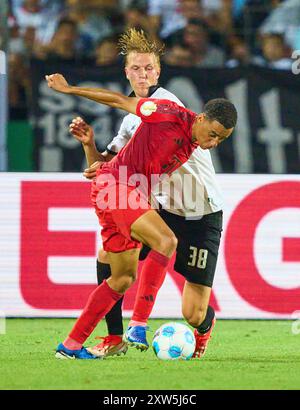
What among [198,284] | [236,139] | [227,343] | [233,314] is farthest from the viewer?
[236,139]

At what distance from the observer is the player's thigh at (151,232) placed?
6.45 m

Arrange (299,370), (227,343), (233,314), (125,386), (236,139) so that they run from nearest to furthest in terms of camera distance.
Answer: (125,386) < (299,370) < (227,343) < (233,314) < (236,139)

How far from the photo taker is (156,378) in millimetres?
5926

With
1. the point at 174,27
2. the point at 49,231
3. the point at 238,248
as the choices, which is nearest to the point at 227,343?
the point at 238,248

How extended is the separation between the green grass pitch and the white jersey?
0.95 meters

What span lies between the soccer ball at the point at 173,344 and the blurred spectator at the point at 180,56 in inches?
190

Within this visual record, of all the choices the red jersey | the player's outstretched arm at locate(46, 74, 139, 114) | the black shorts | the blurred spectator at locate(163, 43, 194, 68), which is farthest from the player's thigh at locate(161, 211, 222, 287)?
the blurred spectator at locate(163, 43, 194, 68)

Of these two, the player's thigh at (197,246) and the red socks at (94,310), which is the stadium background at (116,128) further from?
the red socks at (94,310)

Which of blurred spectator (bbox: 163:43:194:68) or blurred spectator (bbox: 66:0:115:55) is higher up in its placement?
blurred spectator (bbox: 66:0:115:55)

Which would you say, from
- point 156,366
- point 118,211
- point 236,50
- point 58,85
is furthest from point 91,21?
point 156,366

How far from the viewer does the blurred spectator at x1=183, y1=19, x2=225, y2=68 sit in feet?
37.0

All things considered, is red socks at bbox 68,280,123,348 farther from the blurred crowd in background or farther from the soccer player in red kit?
the blurred crowd in background

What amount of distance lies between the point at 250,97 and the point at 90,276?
234 centimetres

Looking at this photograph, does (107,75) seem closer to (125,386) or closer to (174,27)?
(174,27)
